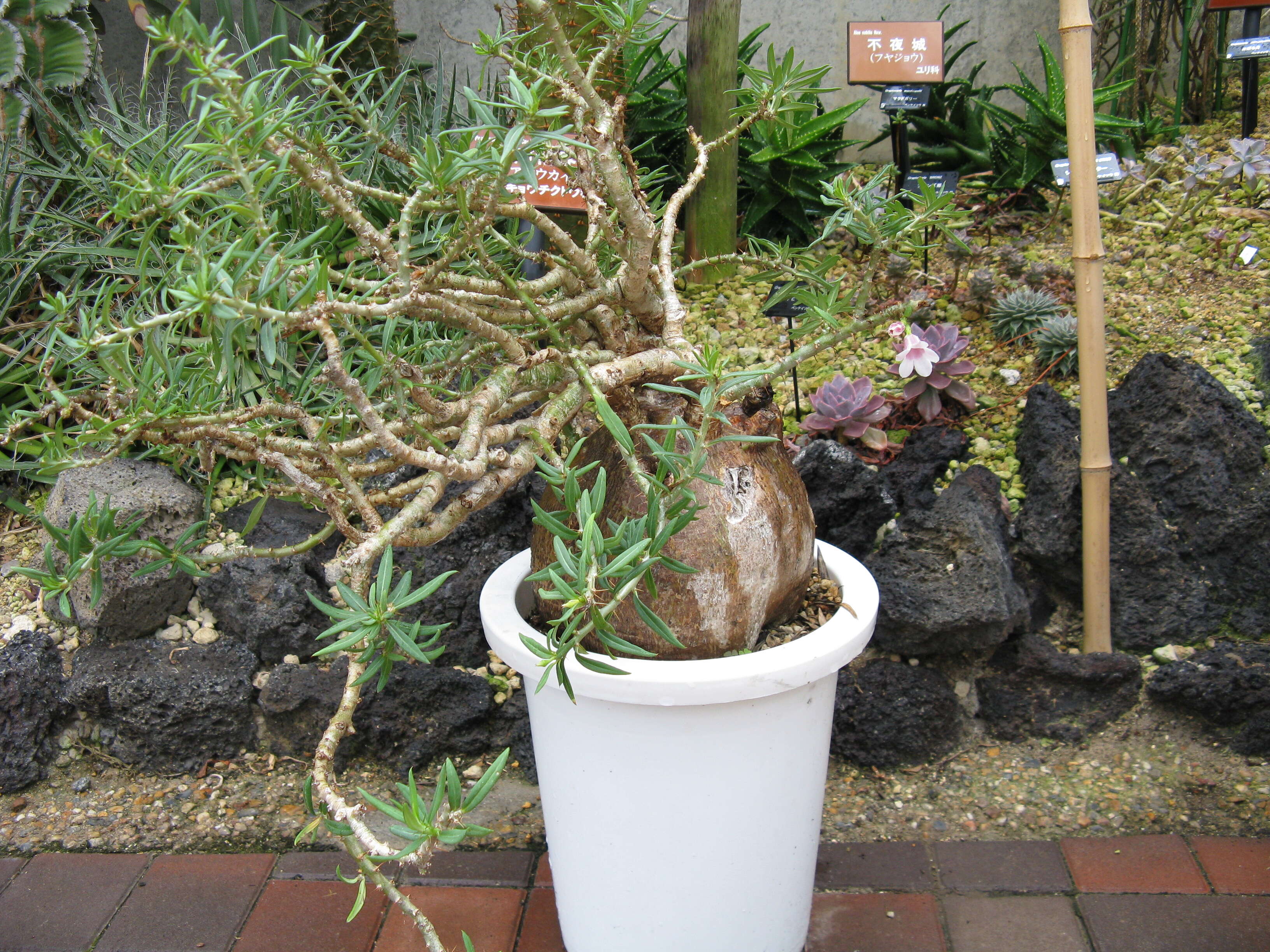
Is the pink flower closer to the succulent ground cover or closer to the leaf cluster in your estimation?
the succulent ground cover

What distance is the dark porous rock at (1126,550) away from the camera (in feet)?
6.25

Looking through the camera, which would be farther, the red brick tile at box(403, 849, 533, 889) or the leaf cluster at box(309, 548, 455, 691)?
the red brick tile at box(403, 849, 533, 889)

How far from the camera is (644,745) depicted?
1.23 metres

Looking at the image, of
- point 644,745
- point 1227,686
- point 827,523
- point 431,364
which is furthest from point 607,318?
point 1227,686

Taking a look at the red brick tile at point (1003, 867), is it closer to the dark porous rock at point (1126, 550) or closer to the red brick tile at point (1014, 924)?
the red brick tile at point (1014, 924)

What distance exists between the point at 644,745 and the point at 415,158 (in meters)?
0.80

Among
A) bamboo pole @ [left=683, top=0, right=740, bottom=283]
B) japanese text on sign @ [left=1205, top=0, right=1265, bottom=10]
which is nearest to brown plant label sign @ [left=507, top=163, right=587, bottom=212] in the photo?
bamboo pole @ [left=683, top=0, right=740, bottom=283]

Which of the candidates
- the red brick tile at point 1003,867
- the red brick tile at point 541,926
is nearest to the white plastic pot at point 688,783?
the red brick tile at point 541,926

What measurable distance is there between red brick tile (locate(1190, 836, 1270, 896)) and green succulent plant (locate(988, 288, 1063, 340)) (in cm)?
132

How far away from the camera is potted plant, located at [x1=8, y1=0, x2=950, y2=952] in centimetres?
95

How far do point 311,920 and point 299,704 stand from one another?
44 cm

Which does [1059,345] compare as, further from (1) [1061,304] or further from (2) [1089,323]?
(2) [1089,323]

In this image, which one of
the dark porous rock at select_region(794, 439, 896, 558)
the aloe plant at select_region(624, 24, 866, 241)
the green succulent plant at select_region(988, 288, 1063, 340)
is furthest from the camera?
the aloe plant at select_region(624, 24, 866, 241)

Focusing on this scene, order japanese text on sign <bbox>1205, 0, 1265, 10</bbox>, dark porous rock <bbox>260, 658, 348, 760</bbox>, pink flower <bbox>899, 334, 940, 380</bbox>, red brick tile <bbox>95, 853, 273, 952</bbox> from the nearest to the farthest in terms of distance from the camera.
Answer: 1. red brick tile <bbox>95, 853, 273, 952</bbox>
2. dark porous rock <bbox>260, 658, 348, 760</bbox>
3. pink flower <bbox>899, 334, 940, 380</bbox>
4. japanese text on sign <bbox>1205, 0, 1265, 10</bbox>
